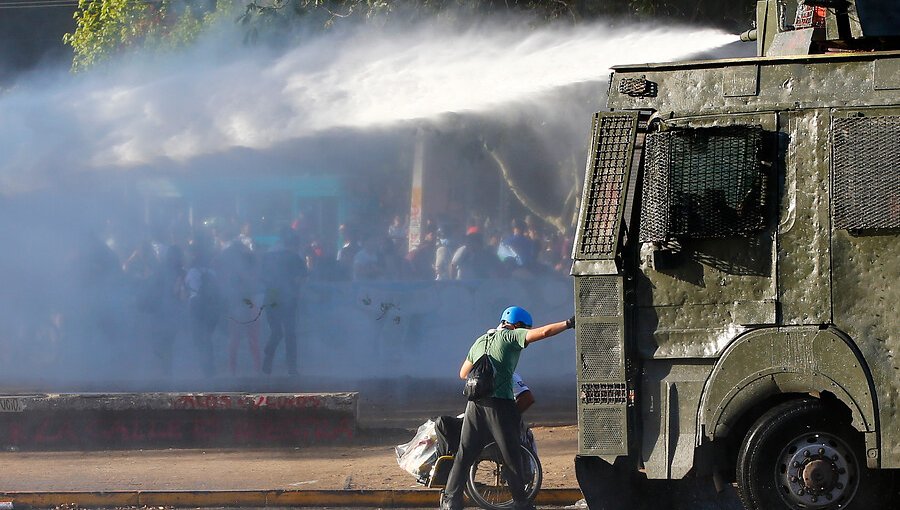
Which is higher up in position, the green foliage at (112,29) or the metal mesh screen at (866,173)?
the green foliage at (112,29)

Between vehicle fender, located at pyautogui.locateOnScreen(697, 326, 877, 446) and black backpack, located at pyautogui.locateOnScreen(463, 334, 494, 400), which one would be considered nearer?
vehicle fender, located at pyautogui.locateOnScreen(697, 326, 877, 446)

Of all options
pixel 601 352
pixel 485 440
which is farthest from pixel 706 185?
pixel 485 440

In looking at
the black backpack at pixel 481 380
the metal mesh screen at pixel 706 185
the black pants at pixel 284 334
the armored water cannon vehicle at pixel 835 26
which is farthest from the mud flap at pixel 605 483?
the black pants at pixel 284 334

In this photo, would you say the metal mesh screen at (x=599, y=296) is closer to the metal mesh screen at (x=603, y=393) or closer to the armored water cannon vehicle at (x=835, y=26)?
the metal mesh screen at (x=603, y=393)


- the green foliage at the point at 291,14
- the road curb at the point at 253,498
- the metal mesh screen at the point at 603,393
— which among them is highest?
the green foliage at the point at 291,14

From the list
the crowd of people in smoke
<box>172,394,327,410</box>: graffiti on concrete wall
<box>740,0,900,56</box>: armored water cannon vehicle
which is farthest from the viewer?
the crowd of people in smoke

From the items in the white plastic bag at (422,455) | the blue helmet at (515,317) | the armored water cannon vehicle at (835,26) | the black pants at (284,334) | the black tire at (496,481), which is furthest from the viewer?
the black pants at (284,334)

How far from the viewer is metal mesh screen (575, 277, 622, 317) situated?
7.90 m

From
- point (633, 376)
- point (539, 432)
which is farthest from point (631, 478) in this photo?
point (539, 432)

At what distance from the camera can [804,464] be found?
7.64m

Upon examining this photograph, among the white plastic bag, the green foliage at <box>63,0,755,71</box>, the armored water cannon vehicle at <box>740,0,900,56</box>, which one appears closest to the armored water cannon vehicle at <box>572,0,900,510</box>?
the armored water cannon vehicle at <box>740,0,900,56</box>

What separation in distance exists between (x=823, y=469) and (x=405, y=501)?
3987 mm

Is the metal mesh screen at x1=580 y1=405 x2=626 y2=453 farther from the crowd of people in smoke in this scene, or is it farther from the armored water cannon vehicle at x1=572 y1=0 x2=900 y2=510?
the crowd of people in smoke

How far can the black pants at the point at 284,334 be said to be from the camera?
1912 centimetres
